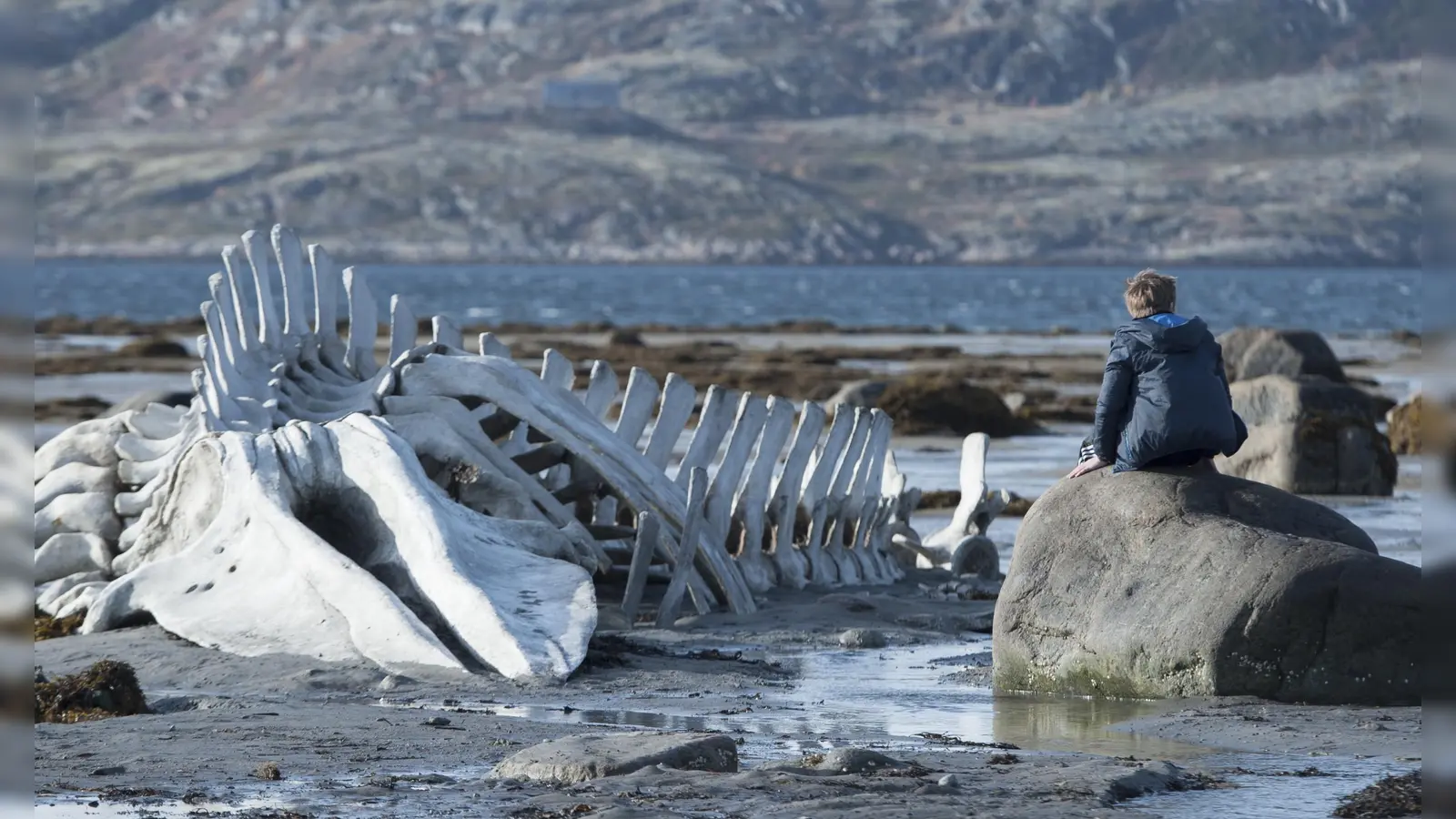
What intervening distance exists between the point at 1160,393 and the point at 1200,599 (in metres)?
0.90

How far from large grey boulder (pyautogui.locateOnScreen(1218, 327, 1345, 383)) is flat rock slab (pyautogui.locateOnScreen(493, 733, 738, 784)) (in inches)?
980

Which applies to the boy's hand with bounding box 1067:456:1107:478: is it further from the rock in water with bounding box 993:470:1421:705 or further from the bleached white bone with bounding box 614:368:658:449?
the bleached white bone with bounding box 614:368:658:449

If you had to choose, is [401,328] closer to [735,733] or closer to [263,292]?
[263,292]

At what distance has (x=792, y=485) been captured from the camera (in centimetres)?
1173

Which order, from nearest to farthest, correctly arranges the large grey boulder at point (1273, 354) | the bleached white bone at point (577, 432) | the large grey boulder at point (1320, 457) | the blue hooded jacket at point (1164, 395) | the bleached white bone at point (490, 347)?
1. the blue hooded jacket at point (1164, 395)
2. the bleached white bone at point (577, 432)
3. the bleached white bone at point (490, 347)
4. the large grey boulder at point (1320, 457)
5. the large grey boulder at point (1273, 354)

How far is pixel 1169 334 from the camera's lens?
823cm

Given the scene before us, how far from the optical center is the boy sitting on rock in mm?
8234

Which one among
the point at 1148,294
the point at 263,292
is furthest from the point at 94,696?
the point at 1148,294

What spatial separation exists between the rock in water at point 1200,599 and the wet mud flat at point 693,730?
14 cm

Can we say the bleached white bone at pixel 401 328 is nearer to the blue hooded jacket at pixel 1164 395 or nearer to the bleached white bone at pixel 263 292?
the bleached white bone at pixel 263 292

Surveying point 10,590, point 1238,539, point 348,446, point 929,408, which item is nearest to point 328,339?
point 348,446

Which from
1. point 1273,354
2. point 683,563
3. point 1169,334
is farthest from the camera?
point 1273,354

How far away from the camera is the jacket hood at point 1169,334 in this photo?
324 inches

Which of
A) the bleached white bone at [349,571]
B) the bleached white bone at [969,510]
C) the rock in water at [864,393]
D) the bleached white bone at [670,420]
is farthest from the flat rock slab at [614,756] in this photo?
the rock in water at [864,393]
